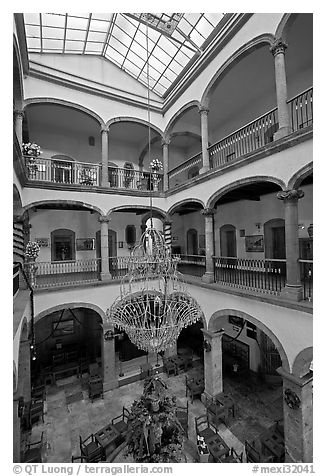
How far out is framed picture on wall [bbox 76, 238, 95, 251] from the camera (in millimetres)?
12641

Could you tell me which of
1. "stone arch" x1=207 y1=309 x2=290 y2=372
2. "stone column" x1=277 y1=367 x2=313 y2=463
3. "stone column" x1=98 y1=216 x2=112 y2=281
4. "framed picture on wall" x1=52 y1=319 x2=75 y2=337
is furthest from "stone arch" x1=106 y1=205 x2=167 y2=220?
"stone column" x1=277 y1=367 x2=313 y2=463

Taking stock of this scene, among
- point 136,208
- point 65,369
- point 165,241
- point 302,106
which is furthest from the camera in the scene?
point 136,208

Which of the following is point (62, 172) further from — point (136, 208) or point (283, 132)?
point (283, 132)

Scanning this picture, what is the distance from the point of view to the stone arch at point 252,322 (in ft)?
20.1

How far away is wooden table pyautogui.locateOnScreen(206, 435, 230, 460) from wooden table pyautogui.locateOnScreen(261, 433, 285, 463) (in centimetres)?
111

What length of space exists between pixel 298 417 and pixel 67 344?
34.5 feet

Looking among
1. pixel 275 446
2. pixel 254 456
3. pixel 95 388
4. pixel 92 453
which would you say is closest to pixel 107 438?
pixel 92 453

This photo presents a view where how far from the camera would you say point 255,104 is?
10156mm

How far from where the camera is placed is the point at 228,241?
1207 cm

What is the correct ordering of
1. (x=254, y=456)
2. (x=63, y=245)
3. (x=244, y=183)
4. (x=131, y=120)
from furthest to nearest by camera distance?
(x=63, y=245)
(x=131, y=120)
(x=244, y=183)
(x=254, y=456)

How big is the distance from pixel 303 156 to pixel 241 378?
8.97 meters

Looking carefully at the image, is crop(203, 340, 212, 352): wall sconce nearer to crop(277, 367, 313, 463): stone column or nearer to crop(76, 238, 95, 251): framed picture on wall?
crop(277, 367, 313, 463): stone column

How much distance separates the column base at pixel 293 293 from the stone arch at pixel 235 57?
250 inches
